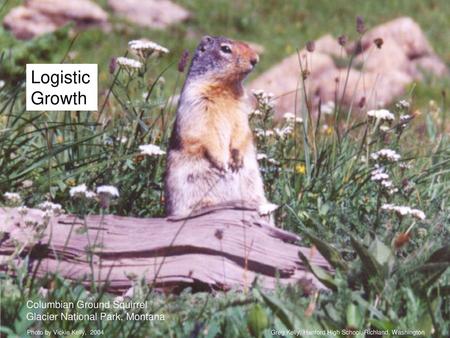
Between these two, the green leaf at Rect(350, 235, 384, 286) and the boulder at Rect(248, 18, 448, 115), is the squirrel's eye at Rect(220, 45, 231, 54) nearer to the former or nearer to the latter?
the green leaf at Rect(350, 235, 384, 286)

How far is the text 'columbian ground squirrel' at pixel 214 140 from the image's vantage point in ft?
17.3

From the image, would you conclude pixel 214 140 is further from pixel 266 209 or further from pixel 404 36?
pixel 404 36

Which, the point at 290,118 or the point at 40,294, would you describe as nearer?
the point at 40,294

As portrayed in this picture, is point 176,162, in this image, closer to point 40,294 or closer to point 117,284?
point 117,284

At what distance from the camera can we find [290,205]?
19.2 ft

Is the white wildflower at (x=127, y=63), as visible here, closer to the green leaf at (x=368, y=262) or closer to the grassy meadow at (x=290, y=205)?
the grassy meadow at (x=290, y=205)

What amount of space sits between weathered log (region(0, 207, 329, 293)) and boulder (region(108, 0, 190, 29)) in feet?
59.0

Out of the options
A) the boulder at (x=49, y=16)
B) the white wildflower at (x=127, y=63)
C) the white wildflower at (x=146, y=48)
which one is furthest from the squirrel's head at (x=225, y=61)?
the boulder at (x=49, y=16)

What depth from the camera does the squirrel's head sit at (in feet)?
17.9

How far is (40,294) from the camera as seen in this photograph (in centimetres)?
470

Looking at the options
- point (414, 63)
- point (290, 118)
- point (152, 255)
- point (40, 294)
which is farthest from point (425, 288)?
point (414, 63)

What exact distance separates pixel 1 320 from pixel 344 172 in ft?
8.26

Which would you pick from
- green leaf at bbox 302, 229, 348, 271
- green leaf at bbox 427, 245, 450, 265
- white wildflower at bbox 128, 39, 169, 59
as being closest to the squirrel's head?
white wildflower at bbox 128, 39, 169, 59

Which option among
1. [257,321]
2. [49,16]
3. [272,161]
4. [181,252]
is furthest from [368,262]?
[49,16]
